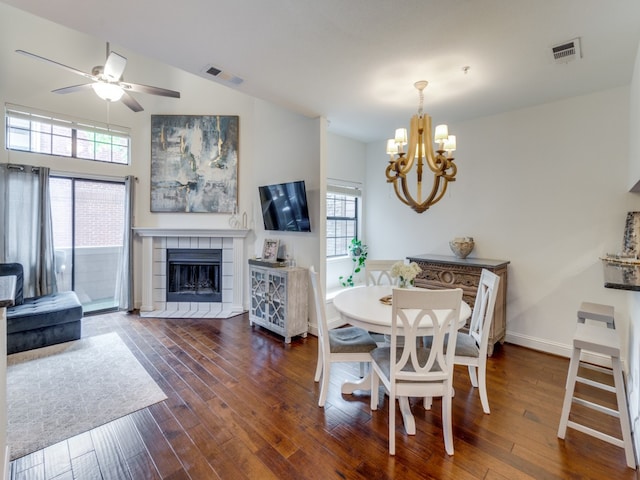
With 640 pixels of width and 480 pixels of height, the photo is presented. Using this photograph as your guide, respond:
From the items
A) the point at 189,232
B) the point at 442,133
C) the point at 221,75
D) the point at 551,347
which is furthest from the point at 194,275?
the point at 551,347

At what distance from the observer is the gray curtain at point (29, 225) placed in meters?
3.68

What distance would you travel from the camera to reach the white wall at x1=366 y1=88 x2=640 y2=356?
2900mm

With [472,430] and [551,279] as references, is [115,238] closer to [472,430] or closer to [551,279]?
[472,430]

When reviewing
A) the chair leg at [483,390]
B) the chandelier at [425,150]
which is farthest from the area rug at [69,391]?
the chandelier at [425,150]

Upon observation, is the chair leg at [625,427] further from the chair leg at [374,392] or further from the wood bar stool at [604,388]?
the chair leg at [374,392]

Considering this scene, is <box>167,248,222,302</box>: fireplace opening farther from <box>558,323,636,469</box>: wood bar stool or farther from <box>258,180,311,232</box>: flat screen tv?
<box>558,323,636,469</box>: wood bar stool

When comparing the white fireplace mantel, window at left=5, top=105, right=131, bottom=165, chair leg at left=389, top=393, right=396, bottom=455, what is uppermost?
window at left=5, top=105, right=131, bottom=165

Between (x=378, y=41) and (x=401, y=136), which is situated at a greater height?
(x=378, y=41)

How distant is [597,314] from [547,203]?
1311 mm

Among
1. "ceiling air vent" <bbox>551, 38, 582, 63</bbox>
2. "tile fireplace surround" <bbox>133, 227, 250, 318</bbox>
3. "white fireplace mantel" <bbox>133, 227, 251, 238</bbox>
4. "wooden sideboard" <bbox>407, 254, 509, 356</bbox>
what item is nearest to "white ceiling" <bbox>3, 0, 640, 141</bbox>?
"ceiling air vent" <bbox>551, 38, 582, 63</bbox>

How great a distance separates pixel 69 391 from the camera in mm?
2484

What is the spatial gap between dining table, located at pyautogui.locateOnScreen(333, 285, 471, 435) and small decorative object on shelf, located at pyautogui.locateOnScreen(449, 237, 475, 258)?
4.66ft

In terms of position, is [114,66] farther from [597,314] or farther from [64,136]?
[597,314]

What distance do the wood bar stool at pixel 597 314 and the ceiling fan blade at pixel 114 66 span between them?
16.1ft
